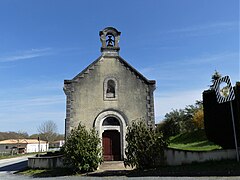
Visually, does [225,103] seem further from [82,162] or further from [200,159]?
[82,162]

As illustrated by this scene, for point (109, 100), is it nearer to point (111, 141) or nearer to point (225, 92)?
point (111, 141)

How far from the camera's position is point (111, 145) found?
55.5 ft

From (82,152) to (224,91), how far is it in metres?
8.92

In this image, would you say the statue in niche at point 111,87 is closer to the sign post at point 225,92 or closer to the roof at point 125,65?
the roof at point 125,65

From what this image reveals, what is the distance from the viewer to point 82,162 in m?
13.9

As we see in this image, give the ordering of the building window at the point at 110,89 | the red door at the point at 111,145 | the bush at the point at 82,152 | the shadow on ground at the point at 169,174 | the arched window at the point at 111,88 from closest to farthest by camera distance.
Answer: the shadow on ground at the point at 169,174
the bush at the point at 82,152
the red door at the point at 111,145
the building window at the point at 110,89
the arched window at the point at 111,88

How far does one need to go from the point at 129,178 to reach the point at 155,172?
1622 millimetres

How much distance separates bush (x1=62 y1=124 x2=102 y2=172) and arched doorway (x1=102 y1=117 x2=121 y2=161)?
2282 mm

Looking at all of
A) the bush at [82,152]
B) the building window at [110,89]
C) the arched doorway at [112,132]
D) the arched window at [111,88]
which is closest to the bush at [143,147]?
the bush at [82,152]

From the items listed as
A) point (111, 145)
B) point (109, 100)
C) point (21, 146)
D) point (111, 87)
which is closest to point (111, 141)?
point (111, 145)

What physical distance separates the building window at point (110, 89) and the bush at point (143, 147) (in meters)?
3.67

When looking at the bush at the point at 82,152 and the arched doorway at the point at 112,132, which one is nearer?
the bush at the point at 82,152

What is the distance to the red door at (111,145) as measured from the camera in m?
16.8

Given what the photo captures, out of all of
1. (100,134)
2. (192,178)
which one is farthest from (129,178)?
(100,134)
